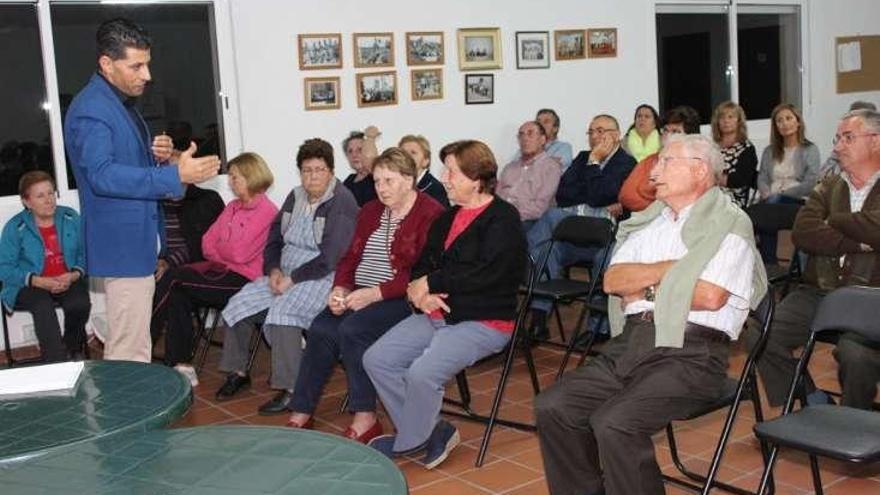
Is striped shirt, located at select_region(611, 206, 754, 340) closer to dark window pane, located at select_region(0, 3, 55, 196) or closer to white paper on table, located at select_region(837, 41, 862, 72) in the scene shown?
dark window pane, located at select_region(0, 3, 55, 196)

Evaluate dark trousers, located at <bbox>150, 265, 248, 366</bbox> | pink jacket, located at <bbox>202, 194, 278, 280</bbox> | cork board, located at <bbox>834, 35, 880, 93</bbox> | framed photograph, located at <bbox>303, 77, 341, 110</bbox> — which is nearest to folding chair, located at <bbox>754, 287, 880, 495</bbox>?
pink jacket, located at <bbox>202, 194, 278, 280</bbox>

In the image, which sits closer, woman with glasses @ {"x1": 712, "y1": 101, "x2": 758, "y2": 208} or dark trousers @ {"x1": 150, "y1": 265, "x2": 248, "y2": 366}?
dark trousers @ {"x1": 150, "y1": 265, "x2": 248, "y2": 366}

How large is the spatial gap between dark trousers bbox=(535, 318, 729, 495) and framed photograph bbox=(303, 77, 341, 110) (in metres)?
3.86

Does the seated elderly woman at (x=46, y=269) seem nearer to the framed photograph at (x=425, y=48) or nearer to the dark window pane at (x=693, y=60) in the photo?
the framed photograph at (x=425, y=48)

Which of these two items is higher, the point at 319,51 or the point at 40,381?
the point at 319,51

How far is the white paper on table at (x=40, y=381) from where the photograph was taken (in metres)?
2.11

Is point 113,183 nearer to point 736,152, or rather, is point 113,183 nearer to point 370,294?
point 370,294

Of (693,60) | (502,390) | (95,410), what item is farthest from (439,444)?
(693,60)

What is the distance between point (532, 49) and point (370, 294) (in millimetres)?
3905

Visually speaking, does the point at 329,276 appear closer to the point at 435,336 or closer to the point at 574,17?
the point at 435,336

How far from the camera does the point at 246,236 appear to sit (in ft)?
15.6

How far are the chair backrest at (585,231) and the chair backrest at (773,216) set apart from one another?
0.83 meters

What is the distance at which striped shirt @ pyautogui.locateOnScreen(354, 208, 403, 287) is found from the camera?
3.84 meters

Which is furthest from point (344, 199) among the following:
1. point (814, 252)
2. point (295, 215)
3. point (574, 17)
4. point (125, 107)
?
point (574, 17)
